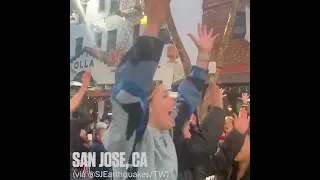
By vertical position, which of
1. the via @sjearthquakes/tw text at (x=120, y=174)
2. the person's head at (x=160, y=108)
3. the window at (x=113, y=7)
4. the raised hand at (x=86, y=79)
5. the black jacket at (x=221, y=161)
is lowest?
the via @sjearthquakes/tw text at (x=120, y=174)

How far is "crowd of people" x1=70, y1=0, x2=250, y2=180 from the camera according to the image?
1062mm

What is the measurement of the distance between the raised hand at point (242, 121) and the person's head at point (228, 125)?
12mm

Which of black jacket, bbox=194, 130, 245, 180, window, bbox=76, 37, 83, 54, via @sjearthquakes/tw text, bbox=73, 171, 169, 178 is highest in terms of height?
window, bbox=76, 37, 83, 54

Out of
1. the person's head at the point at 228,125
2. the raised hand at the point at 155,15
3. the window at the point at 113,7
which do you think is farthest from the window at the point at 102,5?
the person's head at the point at 228,125

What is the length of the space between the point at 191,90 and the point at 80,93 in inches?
13.7

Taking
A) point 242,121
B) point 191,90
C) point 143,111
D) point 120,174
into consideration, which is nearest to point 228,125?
point 242,121

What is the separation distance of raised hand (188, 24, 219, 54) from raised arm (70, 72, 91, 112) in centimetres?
35

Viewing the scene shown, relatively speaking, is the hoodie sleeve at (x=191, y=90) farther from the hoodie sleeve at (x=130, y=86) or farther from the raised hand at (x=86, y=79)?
the raised hand at (x=86, y=79)

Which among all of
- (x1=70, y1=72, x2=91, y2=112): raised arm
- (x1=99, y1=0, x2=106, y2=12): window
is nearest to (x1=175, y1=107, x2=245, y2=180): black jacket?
(x1=70, y1=72, x2=91, y2=112): raised arm

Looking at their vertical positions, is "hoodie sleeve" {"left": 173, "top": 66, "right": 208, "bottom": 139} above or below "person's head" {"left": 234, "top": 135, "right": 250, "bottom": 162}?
above

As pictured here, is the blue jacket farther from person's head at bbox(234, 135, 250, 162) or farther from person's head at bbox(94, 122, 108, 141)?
person's head at bbox(234, 135, 250, 162)

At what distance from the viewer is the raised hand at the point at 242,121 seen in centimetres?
105
